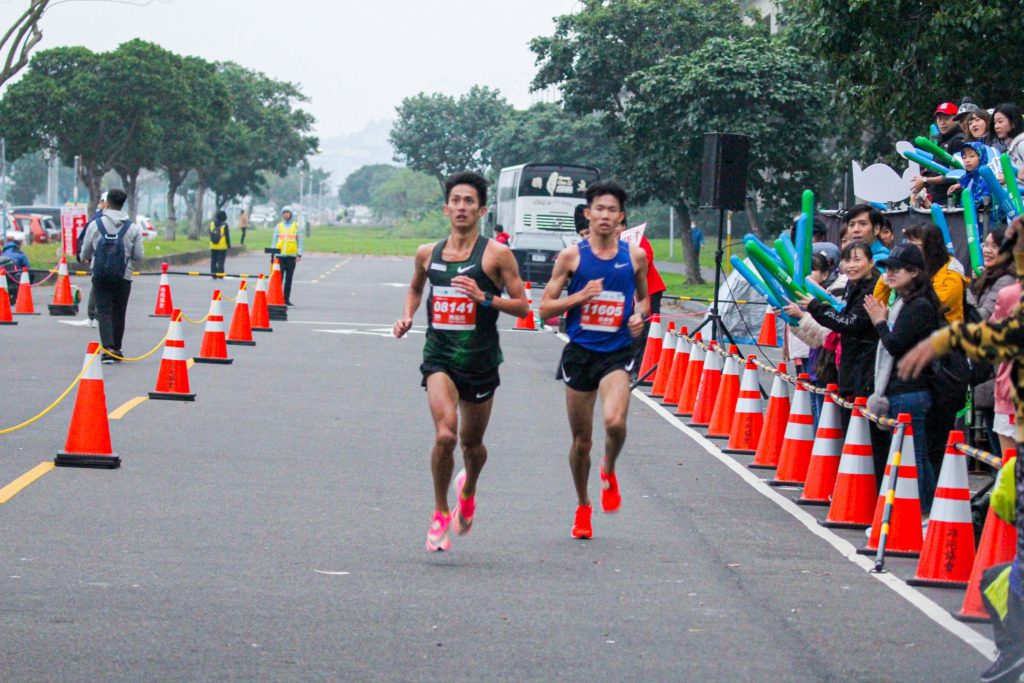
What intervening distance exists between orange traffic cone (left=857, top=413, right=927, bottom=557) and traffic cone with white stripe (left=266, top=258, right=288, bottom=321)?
18337 mm

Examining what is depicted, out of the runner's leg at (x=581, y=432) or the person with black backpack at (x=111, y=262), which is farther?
the person with black backpack at (x=111, y=262)

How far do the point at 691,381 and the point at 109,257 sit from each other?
6446mm

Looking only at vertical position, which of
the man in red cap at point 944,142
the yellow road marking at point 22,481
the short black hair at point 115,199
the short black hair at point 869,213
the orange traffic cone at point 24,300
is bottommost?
the orange traffic cone at point 24,300

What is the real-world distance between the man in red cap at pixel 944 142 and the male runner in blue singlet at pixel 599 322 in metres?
6.43

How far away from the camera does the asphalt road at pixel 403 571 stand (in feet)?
20.6

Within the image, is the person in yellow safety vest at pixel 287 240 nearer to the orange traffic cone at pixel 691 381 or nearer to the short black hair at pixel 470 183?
the orange traffic cone at pixel 691 381

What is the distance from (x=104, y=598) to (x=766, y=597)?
2995mm

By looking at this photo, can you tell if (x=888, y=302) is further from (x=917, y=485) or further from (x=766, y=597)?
(x=766, y=597)

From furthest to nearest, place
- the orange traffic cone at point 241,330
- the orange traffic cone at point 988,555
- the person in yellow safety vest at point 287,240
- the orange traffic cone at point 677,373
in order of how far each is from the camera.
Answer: the person in yellow safety vest at point 287,240, the orange traffic cone at point 241,330, the orange traffic cone at point 677,373, the orange traffic cone at point 988,555

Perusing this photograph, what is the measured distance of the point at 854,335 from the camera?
32.9 feet

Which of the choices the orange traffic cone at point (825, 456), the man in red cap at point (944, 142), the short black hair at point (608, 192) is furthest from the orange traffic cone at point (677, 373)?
the short black hair at point (608, 192)

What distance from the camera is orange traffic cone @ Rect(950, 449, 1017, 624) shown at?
23.8 ft

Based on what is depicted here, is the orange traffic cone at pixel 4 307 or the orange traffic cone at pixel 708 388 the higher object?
the orange traffic cone at pixel 708 388

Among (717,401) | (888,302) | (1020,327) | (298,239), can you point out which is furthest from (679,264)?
(1020,327)
